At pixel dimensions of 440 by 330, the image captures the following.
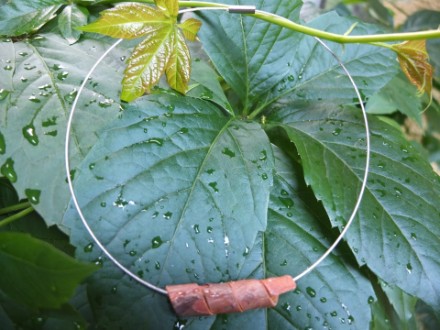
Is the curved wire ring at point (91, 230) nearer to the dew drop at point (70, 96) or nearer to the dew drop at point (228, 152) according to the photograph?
the dew drop at point (70, 96)

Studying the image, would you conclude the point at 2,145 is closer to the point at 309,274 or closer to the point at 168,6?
the point at 168,6

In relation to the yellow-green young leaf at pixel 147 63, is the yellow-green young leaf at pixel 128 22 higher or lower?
higher

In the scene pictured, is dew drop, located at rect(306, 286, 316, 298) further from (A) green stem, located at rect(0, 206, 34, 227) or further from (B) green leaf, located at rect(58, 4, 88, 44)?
(B) green leaf, located at rect(58, 4, 88, 44)

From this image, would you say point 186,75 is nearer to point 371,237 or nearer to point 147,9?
point 147,9

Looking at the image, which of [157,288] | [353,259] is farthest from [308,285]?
[157,288]

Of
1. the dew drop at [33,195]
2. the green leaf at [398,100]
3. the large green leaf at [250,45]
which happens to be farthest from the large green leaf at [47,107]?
the green leaf at [398,100]

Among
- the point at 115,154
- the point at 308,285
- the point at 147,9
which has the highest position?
the point at 147,9
